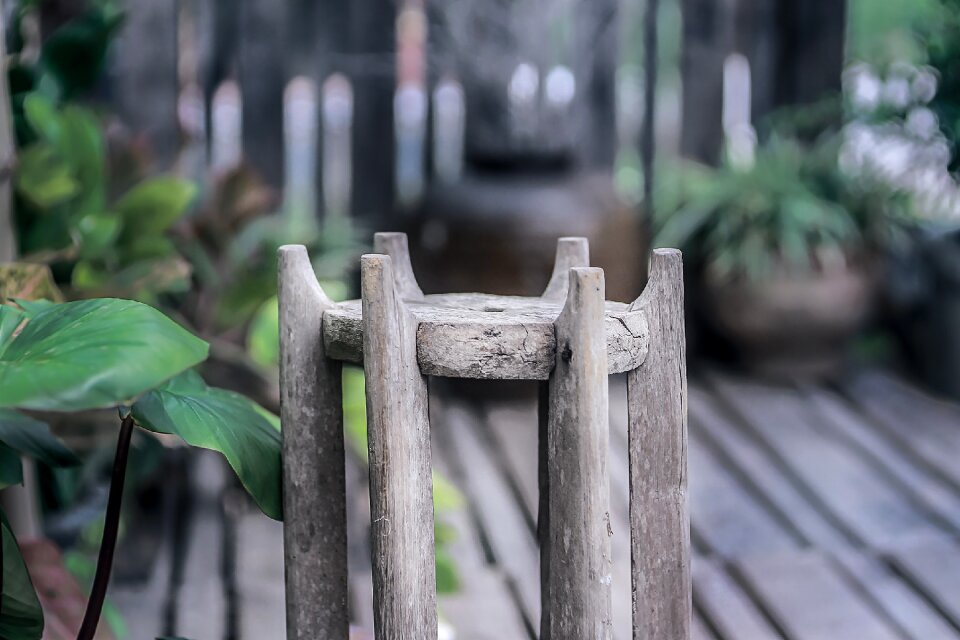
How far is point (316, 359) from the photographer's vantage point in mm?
1148

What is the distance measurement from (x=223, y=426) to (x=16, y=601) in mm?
278

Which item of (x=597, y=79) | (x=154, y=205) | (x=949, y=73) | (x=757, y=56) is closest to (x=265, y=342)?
(x=154, y=205)

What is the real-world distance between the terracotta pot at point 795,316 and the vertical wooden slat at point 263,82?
1.55 meters

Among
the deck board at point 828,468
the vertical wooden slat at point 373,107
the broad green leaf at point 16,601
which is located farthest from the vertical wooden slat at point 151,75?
the broad green leaf at point 16,601

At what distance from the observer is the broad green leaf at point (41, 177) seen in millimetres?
1743

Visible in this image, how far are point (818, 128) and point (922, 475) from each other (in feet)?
5.20

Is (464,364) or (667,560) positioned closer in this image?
(464,364)

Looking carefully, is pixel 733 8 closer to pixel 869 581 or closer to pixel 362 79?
pixel 362 79

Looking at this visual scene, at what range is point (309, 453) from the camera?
3.77 feet

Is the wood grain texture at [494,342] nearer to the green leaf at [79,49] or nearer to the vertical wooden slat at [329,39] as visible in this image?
the green leaf at [79,49]

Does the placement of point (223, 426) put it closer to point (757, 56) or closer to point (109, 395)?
point (109, 395)

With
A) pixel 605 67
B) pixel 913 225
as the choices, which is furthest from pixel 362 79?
pixel 913 225

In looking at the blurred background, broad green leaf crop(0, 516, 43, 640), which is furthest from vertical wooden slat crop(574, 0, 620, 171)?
broad green leaf crop(0, 516, 43, 640)

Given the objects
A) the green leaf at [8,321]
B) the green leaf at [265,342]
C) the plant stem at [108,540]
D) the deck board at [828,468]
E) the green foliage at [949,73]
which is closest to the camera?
the green leaf at [8,321]
